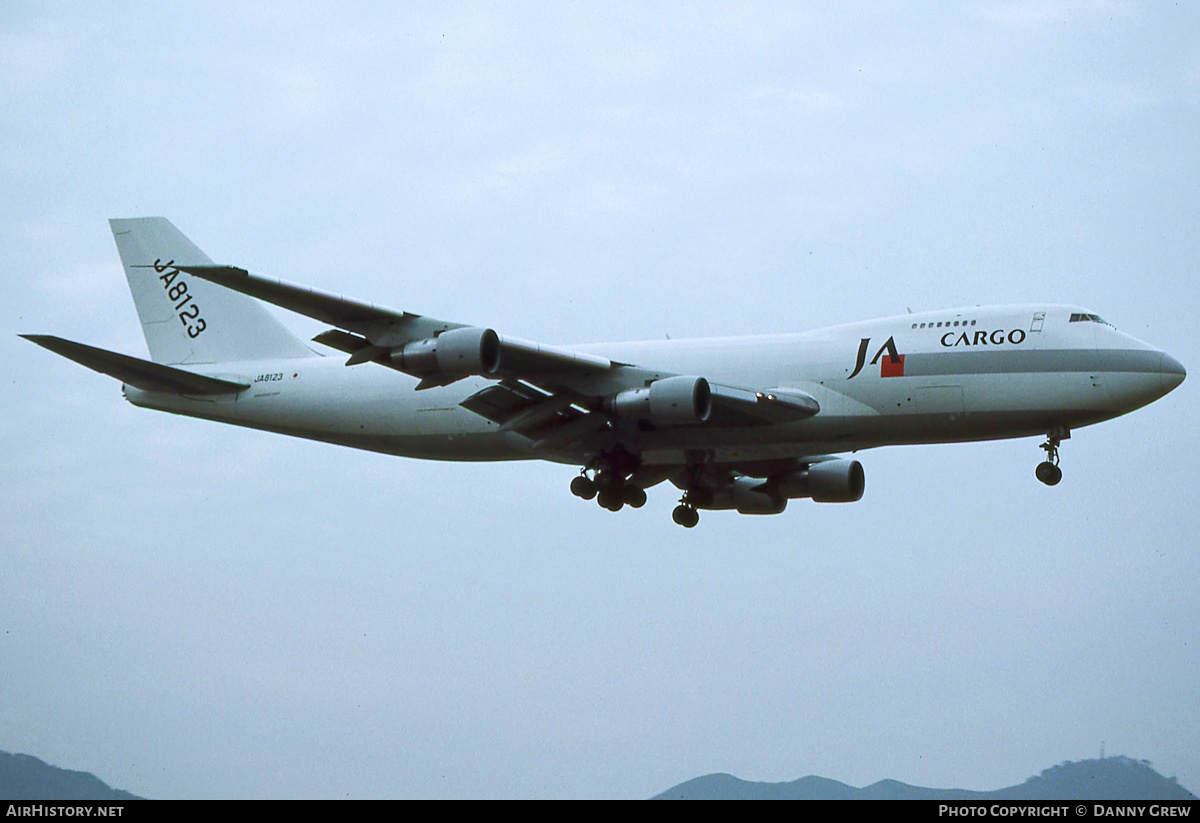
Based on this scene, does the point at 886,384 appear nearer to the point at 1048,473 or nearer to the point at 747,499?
the point at 1048,473

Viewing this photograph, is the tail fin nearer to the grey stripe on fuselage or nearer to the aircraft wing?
the aircraft wing

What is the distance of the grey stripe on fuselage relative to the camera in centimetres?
3394

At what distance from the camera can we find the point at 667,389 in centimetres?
3388

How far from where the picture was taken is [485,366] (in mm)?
32406

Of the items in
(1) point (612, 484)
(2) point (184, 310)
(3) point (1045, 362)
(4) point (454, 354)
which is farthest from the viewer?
(2) point (184, 310)

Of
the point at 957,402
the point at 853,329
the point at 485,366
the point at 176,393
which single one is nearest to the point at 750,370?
the point at 853,329

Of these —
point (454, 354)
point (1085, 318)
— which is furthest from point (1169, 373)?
point (454, 354)

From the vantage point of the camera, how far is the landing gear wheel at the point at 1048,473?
3488cm

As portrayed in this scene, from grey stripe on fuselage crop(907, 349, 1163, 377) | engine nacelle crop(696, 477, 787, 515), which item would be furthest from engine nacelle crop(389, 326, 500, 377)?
engine nacelle crop(696, 477, 787, 515)

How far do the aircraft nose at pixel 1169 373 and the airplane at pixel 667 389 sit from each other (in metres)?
0.05

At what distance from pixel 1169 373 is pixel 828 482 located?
34.7 ft

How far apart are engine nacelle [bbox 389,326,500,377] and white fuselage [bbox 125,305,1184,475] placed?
593 cm
